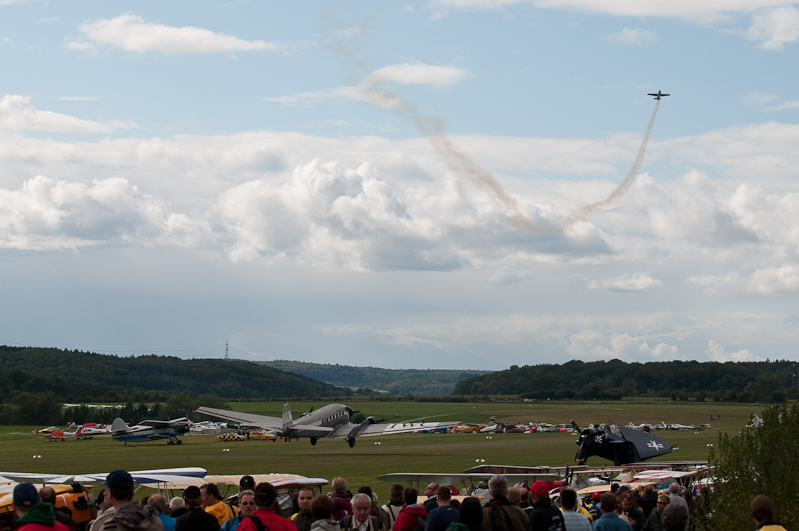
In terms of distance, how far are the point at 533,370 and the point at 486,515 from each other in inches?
6566

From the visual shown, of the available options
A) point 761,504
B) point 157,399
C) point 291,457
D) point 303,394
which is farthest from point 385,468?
point 303,394

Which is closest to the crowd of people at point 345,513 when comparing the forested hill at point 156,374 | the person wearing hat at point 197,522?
the person wearing hat at point 197,522

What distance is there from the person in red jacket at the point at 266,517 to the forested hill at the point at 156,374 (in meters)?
133

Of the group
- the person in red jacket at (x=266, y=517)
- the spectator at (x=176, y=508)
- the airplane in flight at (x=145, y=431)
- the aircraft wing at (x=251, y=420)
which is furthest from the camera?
the airplane in flight at (x=145, y=431)

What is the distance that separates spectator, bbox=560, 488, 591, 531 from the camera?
722 cm

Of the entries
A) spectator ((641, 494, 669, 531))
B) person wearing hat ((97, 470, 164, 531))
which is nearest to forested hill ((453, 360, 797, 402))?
spectator ((641, 494, 669, 531))

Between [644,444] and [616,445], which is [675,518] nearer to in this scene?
[616,445]

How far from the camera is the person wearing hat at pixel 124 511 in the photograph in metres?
4.83

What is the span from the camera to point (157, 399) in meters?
110

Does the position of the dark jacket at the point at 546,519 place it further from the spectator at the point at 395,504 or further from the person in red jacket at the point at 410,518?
the spectator at the point at 395,504

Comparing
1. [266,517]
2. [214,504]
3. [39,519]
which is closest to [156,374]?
[214,504]

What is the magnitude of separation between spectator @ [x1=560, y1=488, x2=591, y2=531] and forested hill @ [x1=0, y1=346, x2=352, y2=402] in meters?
132

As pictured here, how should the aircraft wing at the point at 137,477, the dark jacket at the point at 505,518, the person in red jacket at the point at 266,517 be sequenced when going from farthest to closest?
1. the aircraft wing at the point at 137,477
2. the dark jacket at the point at 505,518
3. the person in red jacket at the point at 266,517

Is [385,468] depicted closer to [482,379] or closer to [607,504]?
[607,504]
